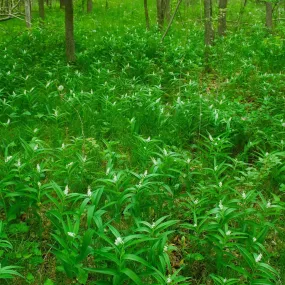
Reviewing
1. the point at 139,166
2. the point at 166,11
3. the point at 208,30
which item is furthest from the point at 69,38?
the point at 166,11

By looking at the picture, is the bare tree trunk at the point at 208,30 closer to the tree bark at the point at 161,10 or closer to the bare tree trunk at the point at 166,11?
the tree bark at the point at 161,10

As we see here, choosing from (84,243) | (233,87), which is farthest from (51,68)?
(84,243)

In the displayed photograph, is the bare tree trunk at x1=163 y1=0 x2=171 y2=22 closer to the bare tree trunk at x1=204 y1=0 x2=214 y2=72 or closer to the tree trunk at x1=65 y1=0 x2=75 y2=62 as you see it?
the bare tree trunk at x1=204 y1=0 x2=214 y2=72

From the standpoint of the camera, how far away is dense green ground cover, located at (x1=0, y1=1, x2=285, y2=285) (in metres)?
2.47

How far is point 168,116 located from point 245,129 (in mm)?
1129

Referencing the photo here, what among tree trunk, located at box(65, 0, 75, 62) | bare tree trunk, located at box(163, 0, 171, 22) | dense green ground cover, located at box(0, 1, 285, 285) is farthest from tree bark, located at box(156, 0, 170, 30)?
tree trunk, located at box(65, 0, 75, 62)

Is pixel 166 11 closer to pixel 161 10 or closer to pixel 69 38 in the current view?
pixel 161 10

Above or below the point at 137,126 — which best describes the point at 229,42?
above

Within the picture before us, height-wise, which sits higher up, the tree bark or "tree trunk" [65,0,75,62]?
the tree bark

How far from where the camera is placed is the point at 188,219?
3135 millimetres

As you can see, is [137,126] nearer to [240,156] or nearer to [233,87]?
[240,156]

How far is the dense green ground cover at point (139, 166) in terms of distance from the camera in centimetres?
247

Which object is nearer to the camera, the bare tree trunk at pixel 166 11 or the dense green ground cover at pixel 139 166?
the dense green ground cover at pixel 139 166

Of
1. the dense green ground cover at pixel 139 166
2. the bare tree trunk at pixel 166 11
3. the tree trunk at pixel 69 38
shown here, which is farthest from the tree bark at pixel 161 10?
the tree trunk at pixel 69 38
